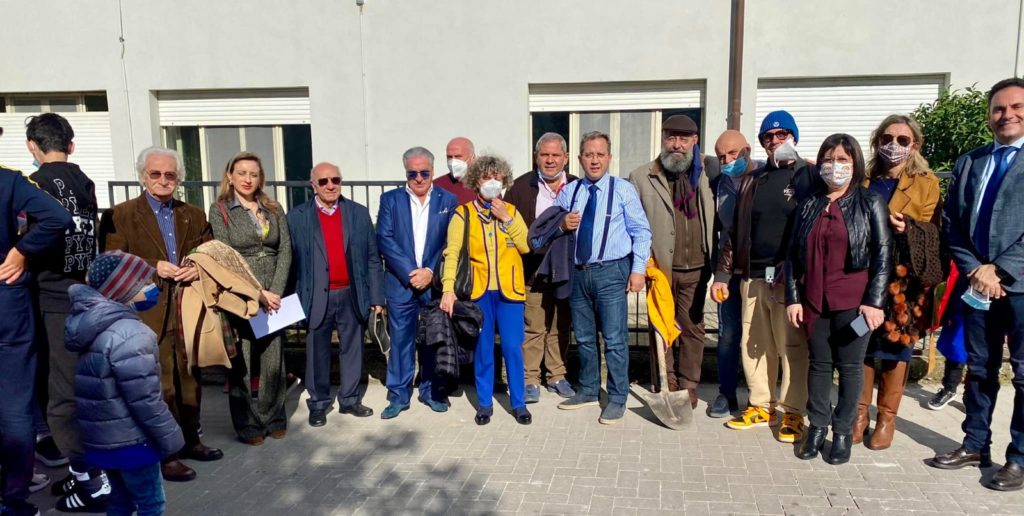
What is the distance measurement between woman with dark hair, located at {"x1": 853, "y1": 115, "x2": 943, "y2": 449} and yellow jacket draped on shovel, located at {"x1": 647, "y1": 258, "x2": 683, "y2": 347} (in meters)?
1.26

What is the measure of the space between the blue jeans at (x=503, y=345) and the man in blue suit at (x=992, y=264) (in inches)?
106

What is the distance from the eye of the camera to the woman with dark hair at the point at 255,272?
433 cm

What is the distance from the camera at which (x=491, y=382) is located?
480 cm

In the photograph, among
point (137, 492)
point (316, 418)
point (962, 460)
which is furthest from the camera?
point (316, 418)

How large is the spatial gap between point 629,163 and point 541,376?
4596mm

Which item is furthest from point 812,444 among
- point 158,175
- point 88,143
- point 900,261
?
point 88,143

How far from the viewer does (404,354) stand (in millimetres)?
4945

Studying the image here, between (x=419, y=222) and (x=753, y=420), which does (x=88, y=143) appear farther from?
(x=753, y=420)

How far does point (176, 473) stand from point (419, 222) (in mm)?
2240

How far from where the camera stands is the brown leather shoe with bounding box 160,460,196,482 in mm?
3898

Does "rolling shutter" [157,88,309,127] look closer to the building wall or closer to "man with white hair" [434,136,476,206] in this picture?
the building wall

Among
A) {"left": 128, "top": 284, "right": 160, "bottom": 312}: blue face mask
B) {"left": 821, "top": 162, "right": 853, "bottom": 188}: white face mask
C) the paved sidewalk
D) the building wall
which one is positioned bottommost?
the paved sidewalk

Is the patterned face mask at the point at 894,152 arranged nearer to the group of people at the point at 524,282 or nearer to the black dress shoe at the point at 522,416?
the group of people at the point at 524,282

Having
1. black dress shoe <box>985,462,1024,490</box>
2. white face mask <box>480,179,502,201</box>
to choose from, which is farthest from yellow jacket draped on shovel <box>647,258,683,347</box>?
black dress shoe <box>985,462,1024,490</box>
